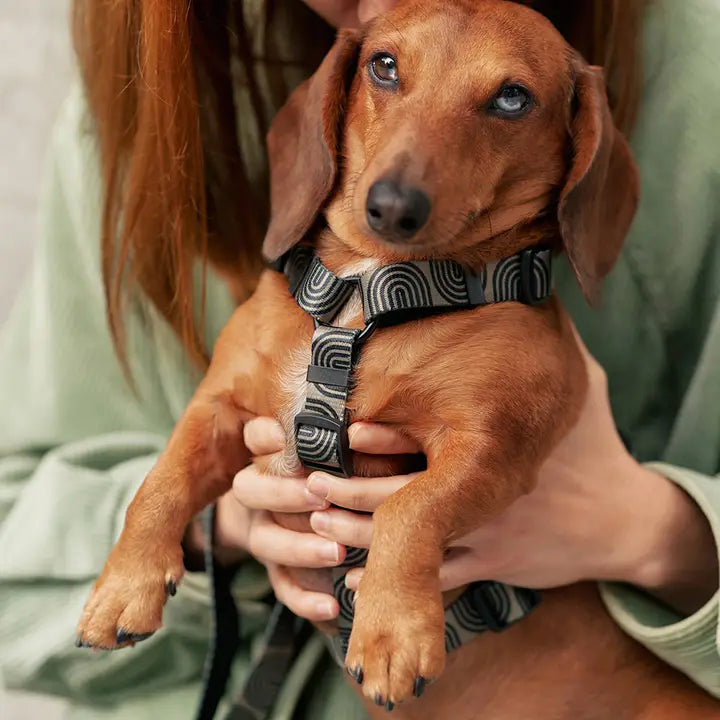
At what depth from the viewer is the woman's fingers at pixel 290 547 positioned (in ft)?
3.64

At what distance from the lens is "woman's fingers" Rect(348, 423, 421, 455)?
104 centimetres

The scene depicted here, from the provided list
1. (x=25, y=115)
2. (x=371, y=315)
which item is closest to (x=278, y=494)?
(x=371, y=315)

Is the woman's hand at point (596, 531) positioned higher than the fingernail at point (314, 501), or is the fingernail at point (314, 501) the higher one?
the fingernail at point (314, 501)

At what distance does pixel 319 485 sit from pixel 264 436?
0.10 meters

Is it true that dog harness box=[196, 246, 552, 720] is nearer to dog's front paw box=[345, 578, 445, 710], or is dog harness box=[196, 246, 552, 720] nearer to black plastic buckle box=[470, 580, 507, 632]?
black plastic buckle box=[470, 580, 507, 632]

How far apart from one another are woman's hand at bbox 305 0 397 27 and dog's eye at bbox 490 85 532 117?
0.99 ft

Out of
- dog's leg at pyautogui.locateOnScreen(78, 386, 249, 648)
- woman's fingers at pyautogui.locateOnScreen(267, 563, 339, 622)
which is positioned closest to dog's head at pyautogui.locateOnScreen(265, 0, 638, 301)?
dog's leg at pyautogui.locateOnScreen(78, 386, 249, 648)

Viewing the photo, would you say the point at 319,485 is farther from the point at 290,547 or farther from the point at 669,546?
the point at 669,546

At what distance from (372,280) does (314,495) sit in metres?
0.28

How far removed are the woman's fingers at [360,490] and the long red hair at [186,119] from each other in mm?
486

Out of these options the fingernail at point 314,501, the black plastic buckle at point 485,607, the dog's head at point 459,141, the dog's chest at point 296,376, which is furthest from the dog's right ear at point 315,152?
the black plastic buckle at point 485,607

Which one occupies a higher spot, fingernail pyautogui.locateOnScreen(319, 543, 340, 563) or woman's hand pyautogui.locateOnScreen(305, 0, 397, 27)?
woman's hand pyautogui.locateOnScreen(305, 0, 397, 27)

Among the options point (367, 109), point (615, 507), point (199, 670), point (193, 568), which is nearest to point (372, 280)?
point (367, 109)

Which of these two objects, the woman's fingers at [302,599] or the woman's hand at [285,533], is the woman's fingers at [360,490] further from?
the woman's fingers at [302,599]
